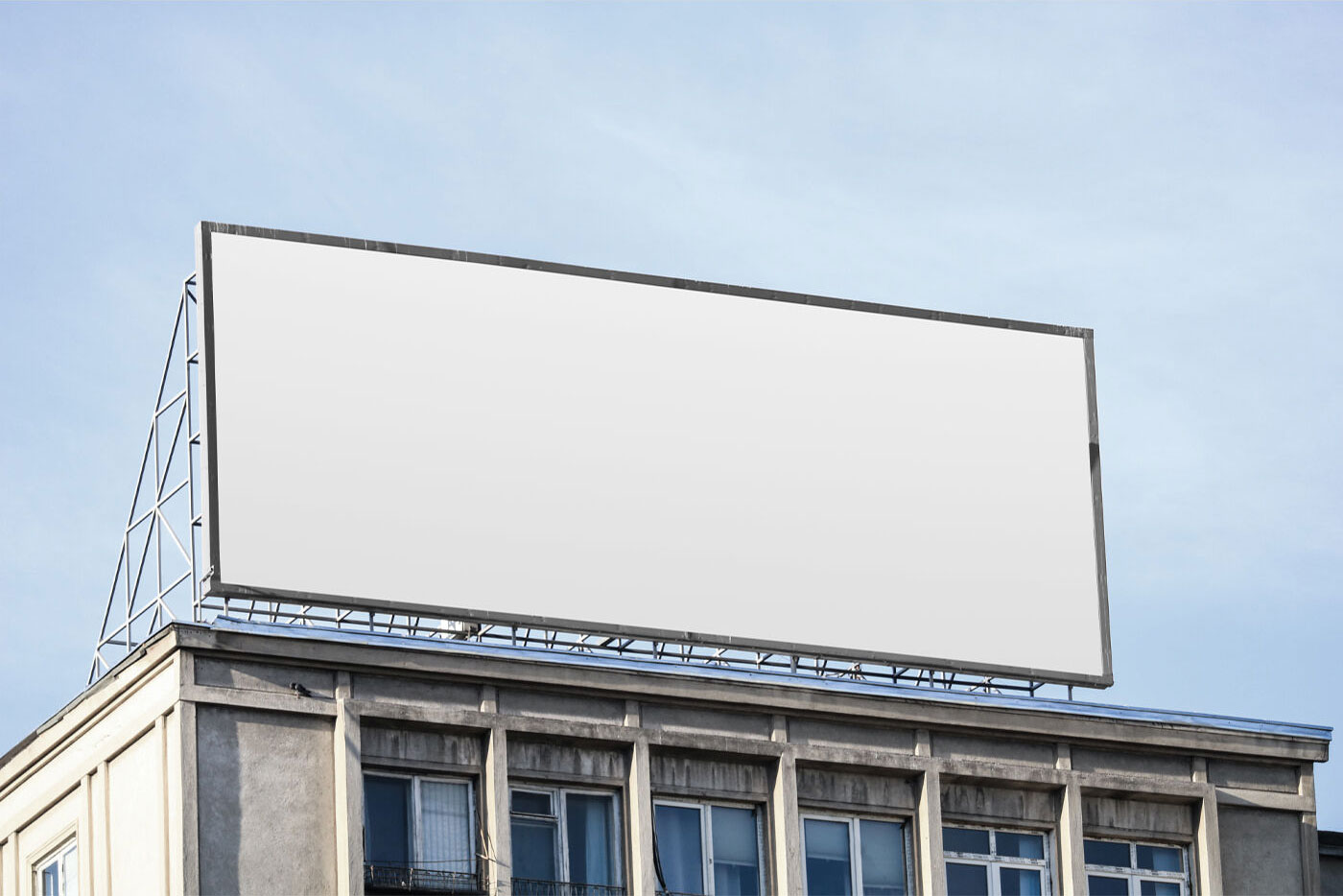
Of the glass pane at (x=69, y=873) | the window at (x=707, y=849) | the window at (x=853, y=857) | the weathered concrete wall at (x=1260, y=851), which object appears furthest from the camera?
the weathered concrete wall at (x=1260, y=851)

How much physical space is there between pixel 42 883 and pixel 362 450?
756 centimetres

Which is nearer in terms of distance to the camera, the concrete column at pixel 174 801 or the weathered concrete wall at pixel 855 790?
the concrete column at pixel 174 801

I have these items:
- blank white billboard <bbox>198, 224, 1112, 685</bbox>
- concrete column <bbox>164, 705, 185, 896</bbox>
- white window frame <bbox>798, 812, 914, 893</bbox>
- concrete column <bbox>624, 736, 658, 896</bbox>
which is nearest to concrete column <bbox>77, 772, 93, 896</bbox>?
concrete column <bbox>164, 705, 185, 896</bbox>

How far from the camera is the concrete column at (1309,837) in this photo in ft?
150

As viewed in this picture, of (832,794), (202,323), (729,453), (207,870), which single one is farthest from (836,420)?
(207,870)

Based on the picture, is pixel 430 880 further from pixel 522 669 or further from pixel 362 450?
pixel 362 450

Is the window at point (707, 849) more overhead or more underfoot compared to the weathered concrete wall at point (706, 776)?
more underfoot

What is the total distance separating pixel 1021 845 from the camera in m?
44.9

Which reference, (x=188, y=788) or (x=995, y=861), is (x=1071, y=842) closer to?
(x=995, y=861)

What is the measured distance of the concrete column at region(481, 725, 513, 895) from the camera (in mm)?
41031

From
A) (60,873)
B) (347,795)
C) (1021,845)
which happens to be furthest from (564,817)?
(1021,845)

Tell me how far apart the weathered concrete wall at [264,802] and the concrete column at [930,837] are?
29.0 feet

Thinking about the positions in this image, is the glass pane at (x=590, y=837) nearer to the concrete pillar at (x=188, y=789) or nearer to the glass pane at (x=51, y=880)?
the concrete pillar at (x=188, y=789)

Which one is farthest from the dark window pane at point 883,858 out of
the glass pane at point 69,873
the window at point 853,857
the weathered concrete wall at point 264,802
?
the glass pane at point 69,873
